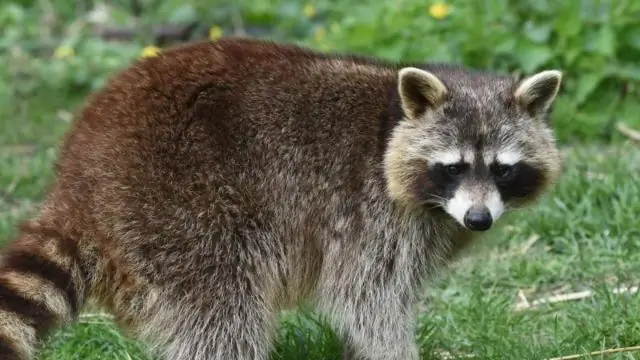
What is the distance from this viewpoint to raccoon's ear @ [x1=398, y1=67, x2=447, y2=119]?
518 cm

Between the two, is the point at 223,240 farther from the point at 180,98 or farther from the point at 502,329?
the point at 502,329

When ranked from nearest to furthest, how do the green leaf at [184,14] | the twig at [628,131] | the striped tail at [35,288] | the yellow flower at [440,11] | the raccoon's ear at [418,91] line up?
the striped tail at [35,288] < the raccoon's ear at [418,91] < the twig at [628,131] < the yellow flower at [440,11] < the green leaf at [184,14]

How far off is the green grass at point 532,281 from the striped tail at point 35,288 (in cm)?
57

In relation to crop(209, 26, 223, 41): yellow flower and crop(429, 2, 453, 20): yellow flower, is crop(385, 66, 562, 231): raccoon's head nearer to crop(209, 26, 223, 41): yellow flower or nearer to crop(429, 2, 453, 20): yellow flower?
crop(429, 2, 453, 20): yellow flower

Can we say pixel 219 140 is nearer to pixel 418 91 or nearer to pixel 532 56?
pixel 418 91

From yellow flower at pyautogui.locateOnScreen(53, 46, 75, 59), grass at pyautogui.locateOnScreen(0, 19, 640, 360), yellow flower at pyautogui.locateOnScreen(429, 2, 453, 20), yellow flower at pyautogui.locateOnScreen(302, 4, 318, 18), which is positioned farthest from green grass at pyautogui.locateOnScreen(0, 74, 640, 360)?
yellow flower at pyautogui.locateOnScreen(302, 4, 318, 18)

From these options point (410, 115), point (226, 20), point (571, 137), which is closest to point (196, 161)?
point (410, 115)

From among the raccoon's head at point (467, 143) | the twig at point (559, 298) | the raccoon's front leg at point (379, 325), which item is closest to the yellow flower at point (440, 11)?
the twig at point (559, 298)

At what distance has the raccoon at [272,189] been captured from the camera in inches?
195

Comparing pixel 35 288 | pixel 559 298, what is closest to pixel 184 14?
pixel 559 298

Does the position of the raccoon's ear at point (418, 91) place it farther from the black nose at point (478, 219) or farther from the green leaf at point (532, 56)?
Result: the green leaf at point (532, 56)

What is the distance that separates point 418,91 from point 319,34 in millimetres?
4818

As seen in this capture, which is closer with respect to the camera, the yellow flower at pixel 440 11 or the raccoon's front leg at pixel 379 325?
the raccoon's front leg at pixel 379 325

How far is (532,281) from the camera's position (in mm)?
6598
